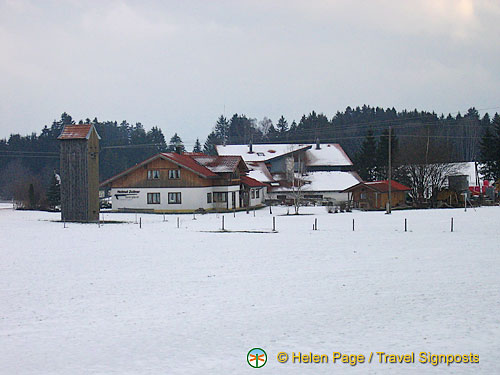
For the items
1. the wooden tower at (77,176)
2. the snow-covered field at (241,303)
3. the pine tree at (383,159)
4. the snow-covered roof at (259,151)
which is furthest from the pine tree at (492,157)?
the wooden tower at (77,176)

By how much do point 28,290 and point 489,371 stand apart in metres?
14.7

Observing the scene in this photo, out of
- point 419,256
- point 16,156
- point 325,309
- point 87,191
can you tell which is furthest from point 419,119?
point 325,309

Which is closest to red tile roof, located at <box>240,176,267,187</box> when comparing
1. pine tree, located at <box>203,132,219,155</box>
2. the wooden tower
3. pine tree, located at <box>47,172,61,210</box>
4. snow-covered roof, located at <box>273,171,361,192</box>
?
snow-covered roof, located at <box>273,171,361,192</box>

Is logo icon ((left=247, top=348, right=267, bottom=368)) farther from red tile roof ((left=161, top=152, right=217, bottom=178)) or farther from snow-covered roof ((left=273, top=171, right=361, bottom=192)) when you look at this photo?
snow-covered roof ((left=273, top=171, right=361, bottom=192))

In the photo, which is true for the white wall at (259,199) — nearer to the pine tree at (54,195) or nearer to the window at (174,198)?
the window at (174,198)

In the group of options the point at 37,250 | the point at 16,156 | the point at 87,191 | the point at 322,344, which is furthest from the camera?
the point at 16,156

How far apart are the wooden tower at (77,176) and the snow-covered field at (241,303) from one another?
1636 centimetres

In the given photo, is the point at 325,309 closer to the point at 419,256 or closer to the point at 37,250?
the point at 419,256

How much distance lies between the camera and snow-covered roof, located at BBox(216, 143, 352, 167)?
88562 mm

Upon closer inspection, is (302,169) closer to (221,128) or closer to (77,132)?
(77,132)

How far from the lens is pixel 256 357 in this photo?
12.3m

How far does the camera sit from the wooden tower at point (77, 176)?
160 feet

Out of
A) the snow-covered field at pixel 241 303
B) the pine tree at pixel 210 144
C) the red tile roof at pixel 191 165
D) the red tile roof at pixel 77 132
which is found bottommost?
the snow-covered field at pixel 241 303

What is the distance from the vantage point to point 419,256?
83.9 ft
